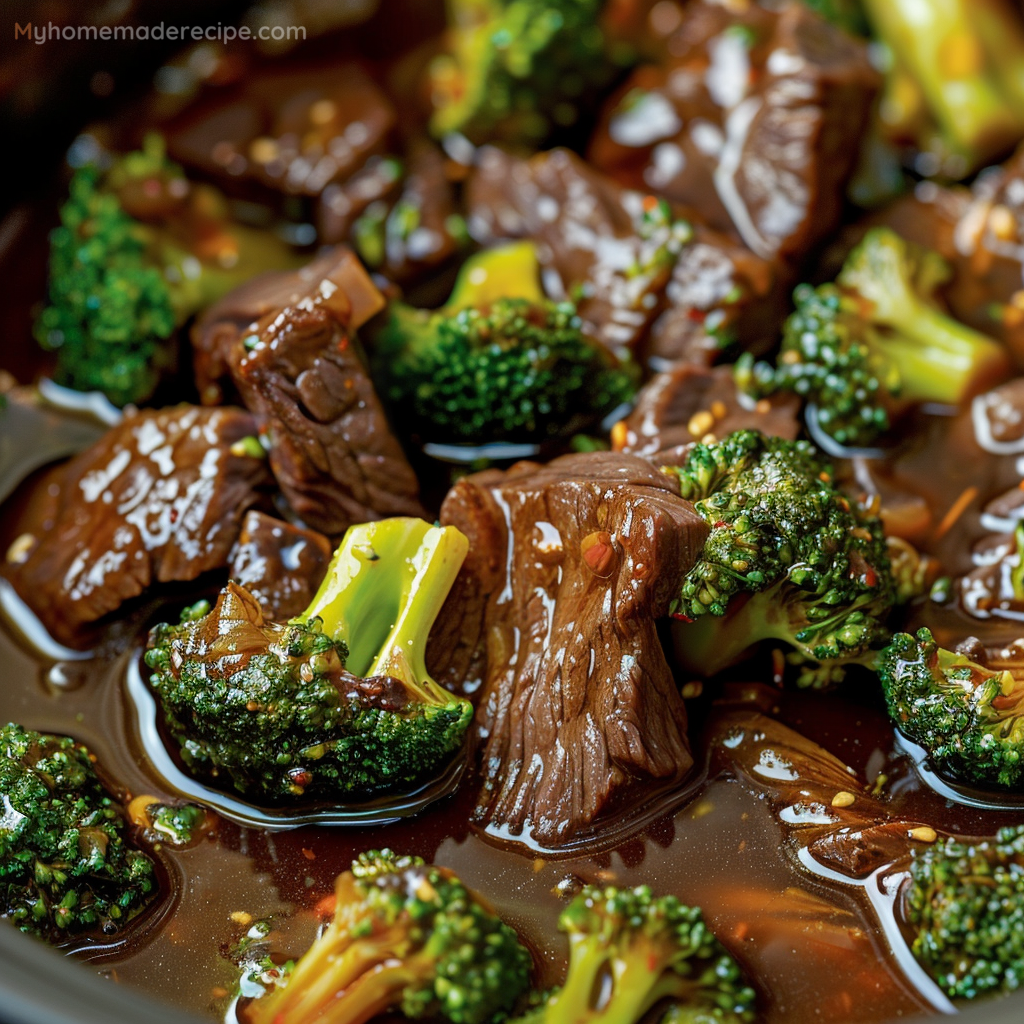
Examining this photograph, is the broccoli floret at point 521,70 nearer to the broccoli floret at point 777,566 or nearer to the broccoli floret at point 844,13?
the broccoli floret at point 844,13

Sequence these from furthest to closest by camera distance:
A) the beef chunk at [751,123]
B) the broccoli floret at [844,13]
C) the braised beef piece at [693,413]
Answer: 1. the broccoli floret at [844,13]
2. the beef chunk at [751,123]
3. the braised beef piece at [693,413]

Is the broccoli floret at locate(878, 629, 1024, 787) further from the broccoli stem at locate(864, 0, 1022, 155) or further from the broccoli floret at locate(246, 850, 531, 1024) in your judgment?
the broccoli stem at locate(864, 0, 1022, 155)

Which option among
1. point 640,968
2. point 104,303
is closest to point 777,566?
point 640,968

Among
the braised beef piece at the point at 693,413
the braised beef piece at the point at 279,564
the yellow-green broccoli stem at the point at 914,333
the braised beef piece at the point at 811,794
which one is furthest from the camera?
the yellow-green broccoli stem at the point at 914,333

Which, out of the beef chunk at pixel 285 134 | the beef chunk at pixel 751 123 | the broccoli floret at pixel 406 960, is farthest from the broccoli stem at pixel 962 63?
the broccoli floret at pixel 406 960

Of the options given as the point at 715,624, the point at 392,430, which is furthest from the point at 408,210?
the point at 715,624

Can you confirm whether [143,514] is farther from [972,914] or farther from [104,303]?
[972,914]

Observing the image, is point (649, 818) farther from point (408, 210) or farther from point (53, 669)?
point (408, 210)
